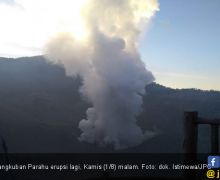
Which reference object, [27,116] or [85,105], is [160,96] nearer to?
[85,105]

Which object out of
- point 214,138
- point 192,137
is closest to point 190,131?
point 192,137

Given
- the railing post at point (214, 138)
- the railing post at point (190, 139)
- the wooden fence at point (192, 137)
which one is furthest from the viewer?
the railing post at point (190, 139)

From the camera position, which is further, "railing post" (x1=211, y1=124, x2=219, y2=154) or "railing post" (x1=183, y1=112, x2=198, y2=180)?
"railing post" (x1=183, y1=112, x2=198, y2=180)

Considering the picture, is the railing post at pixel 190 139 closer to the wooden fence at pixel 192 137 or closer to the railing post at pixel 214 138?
the wooden fence at pixel 192 137

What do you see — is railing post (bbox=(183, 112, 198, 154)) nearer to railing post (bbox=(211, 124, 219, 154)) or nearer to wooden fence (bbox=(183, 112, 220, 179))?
wooden fence (bbox=(183, 112, 220, 179))

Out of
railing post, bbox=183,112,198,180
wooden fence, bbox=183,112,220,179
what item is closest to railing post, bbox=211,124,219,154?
wooden fence, bbox=183,112,220,179

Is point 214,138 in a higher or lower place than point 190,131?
lower

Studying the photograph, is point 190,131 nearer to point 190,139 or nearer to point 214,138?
point 190,139

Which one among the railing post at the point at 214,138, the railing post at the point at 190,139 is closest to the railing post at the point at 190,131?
the railing post at the point at 190,139

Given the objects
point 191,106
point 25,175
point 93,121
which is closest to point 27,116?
point 93,121

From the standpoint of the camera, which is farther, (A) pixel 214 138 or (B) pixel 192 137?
(B) pixel 192 137

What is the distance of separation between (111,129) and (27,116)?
510 inches

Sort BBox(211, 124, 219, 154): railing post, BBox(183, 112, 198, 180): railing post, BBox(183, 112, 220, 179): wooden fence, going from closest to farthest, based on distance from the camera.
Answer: BBox(211, 124, 219, 154): railing post, BBox(183, 112, 220, 179): wooden fence, BBox(183, 112, 198, 180): railing post

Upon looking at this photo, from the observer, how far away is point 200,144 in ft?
169
